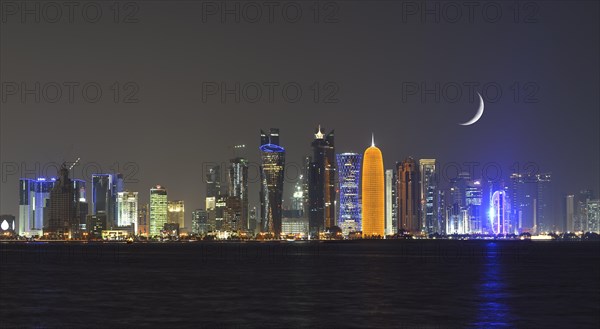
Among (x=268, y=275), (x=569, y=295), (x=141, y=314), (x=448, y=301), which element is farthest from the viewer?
(x=268, y=275)

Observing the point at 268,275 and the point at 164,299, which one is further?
the point at 268,275

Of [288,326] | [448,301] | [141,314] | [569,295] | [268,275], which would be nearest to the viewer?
[288,326]

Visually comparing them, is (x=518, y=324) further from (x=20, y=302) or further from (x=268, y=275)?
(x=268, y=275)

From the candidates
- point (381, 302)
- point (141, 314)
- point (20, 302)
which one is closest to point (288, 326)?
point (141, 314)

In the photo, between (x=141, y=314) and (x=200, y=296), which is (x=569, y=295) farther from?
(x=141, y=314)

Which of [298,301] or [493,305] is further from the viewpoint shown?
[298,301]

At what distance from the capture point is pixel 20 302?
291 ft

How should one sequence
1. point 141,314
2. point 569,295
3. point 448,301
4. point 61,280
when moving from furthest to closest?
point 61,280
point 569,295
point 448,301
point 141,314

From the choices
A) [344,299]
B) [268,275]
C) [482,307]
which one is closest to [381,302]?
Answer: [344,299]

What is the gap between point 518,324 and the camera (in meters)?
70.0

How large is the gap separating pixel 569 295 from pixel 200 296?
1564 inches

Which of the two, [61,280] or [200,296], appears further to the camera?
[61,280]

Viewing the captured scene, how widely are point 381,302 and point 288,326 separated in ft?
71.9

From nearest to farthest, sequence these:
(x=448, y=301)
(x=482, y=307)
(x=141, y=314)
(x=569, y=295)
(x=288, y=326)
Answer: (x=288, y=326), (x=141, y=314), (x=482, y=307), (x=448, y=301), (x=569, y=295)
